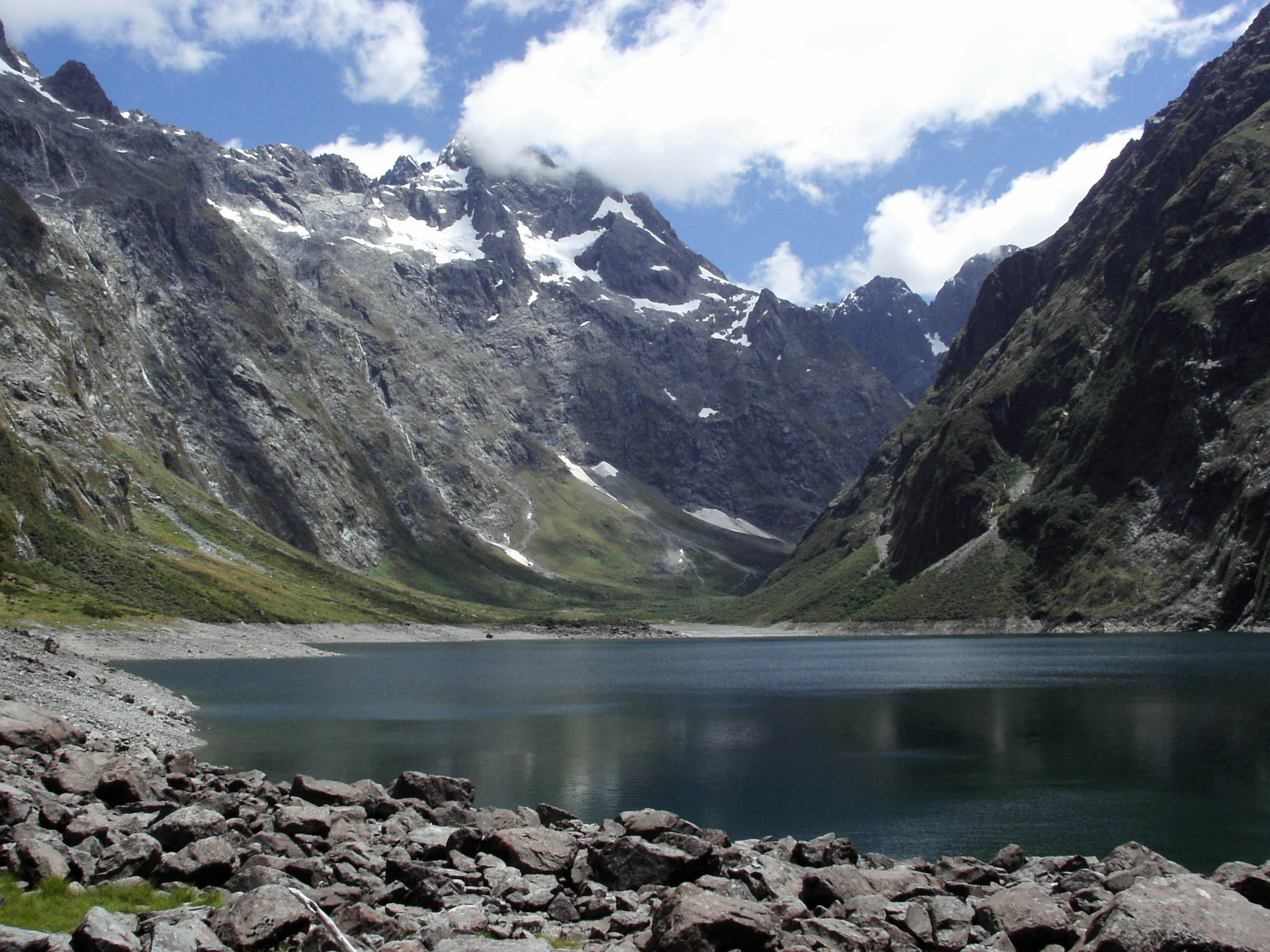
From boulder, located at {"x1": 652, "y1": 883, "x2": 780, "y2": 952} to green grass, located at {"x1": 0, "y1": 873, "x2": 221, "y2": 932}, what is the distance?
30.1ft

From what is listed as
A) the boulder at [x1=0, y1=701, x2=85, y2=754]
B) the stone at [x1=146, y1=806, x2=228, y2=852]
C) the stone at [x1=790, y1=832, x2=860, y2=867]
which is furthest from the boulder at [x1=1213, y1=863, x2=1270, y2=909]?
the boulder at [x1=0, y1=701, x2=85, y2=754]

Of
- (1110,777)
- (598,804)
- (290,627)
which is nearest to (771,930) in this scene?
(598,804)

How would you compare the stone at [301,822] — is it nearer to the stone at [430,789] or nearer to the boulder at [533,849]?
the boulder at [533,849]

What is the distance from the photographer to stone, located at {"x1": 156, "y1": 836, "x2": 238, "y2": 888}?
818 inches

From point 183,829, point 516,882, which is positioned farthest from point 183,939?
point 516,882

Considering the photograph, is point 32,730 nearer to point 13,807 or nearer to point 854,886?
point 13,807

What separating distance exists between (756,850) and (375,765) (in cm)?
2873

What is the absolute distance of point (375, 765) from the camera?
5272 cm

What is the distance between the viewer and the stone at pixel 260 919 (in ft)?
54.0

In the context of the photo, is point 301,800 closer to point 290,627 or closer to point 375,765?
point 375,765

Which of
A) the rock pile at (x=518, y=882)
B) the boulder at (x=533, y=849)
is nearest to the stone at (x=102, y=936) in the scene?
the rock pile at (x=518, y=882)

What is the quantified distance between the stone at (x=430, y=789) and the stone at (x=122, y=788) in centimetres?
819

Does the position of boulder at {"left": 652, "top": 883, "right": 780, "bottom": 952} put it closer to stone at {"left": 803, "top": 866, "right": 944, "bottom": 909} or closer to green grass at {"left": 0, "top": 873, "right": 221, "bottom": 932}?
stone at {"left": 803, "top": 866, "right": 944, "bottom": 909}

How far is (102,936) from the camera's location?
14508 mm
